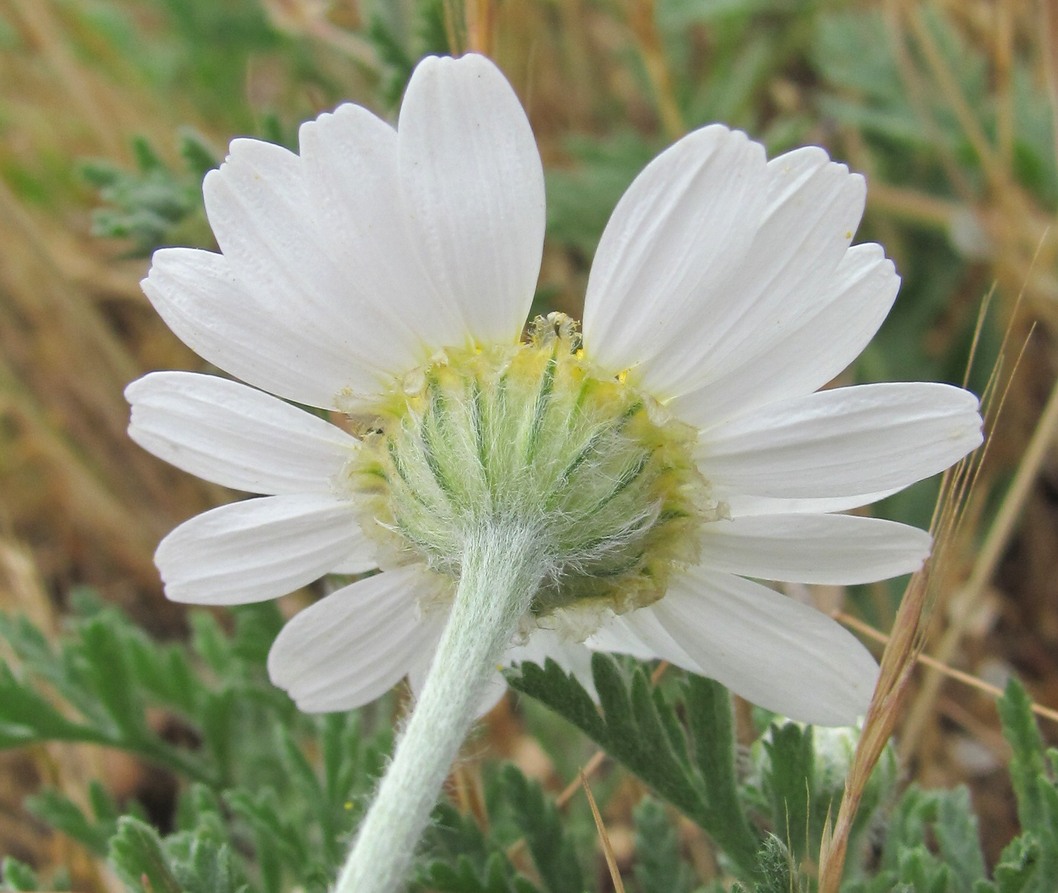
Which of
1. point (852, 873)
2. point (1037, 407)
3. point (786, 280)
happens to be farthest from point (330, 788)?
point (1037, 407)

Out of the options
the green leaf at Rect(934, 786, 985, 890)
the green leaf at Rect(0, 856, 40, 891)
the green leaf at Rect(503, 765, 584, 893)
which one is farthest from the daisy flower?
the green leaf at Rect(0, 856, 40, 891)

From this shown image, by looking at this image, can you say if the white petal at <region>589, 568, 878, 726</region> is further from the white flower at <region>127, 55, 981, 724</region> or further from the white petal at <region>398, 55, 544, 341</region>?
the white petal at <region>398, 55, 544, 341</region>

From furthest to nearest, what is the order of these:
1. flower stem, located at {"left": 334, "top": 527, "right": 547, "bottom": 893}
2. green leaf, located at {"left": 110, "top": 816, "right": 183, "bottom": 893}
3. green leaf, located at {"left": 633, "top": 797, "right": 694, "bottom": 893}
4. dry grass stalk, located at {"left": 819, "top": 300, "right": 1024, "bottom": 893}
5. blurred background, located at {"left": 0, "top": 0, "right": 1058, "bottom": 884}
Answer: blurred background, located at {"left": 0, "top": 0, "right": 1058, "bottom": 884} → green leaf, located at {"left": 633, "top": 797, "right": 694, "bottom": 893} → green leaf, located at {"left": 110, "top": 816, "right": 183, "bottom": 893} → dry grass stalk, located at {"left": 819, "top": 300, "right": 1024, "bottom": 893} → flower stem, located at {"left": 334, "top": 527, "right": 547, "bottom": 893}

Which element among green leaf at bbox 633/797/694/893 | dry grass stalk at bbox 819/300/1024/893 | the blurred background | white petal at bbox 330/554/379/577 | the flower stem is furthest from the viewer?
the blurred background

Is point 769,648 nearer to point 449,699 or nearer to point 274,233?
point 449,699

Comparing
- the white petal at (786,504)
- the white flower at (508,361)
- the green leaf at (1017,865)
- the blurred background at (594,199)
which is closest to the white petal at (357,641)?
the white flower at (508,361)

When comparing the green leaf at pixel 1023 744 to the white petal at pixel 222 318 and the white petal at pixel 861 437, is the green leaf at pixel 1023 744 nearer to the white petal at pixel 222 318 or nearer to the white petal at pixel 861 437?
the white petal at pixel 861 437
